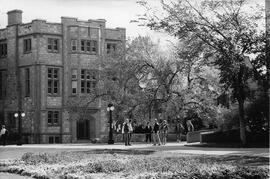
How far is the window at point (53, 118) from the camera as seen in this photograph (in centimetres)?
5888

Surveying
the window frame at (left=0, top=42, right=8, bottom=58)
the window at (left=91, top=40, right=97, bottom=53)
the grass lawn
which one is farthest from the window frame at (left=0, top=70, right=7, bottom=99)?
the grass lawn

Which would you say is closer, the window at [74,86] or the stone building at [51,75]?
the stone building at [51,75]

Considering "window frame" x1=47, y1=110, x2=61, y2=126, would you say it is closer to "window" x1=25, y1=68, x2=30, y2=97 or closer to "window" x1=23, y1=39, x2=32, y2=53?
"window" x1=25, y1=68, x2=30, y2=97

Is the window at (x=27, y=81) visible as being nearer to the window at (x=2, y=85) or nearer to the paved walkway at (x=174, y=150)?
the window at (x=2, y=85)

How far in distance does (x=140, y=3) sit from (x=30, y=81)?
2683 cm

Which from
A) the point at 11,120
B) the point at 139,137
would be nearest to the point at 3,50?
the point at 11,120

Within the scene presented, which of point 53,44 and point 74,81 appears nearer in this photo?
point 53,44

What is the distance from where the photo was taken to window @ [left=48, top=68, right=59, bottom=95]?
59.8m

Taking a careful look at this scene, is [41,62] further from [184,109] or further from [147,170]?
[147,170]

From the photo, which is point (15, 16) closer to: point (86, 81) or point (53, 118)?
point (86, 81)

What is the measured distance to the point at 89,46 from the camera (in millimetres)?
62031

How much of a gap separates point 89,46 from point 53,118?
831cm

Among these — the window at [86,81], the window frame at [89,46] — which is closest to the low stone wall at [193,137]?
the window at [86,81]

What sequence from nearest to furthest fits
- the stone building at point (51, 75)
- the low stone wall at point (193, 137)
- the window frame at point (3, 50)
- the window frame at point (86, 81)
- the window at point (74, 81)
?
the low stone wall at point (193, 137) < the stone building at point (51, 75) < the window at point (74, 81) < the window frame at point (86, 81) < the window frame at point (3, 50)
